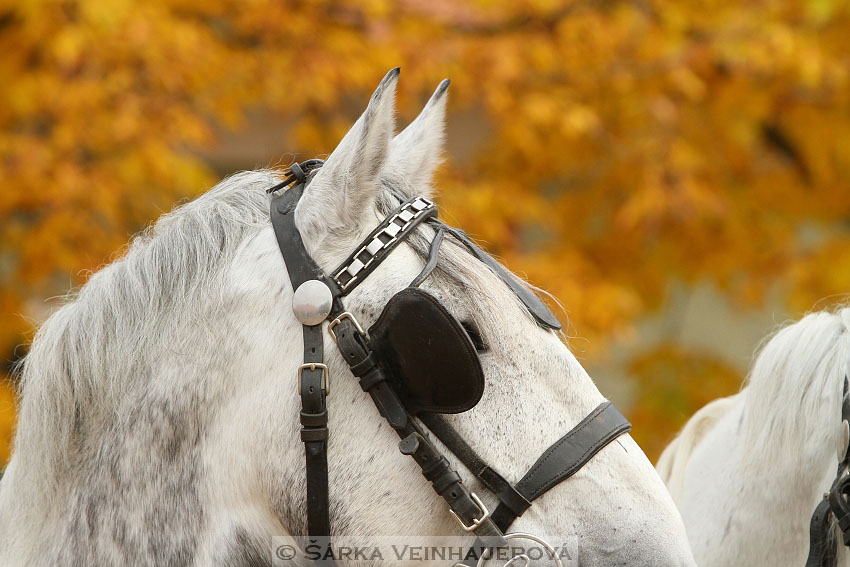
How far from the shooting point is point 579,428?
165cm

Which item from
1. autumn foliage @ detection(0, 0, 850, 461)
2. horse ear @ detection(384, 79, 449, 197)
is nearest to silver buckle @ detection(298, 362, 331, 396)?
horse ear @ detection(384, 79, 449, 197)

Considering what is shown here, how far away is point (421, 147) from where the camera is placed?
2008 millimetres

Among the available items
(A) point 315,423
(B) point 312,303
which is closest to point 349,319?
(B) point 312,303

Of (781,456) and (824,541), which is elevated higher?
(781,456)

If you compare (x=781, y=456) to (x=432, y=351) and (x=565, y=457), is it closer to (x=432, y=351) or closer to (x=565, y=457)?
(x=565, y=457)

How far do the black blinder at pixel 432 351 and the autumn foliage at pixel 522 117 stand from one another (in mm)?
3183

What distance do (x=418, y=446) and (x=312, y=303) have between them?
1.07ft

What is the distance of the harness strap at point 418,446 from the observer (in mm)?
1601

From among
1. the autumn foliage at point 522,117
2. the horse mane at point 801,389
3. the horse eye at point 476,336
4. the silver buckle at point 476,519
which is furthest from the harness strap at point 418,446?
the autumn foliage at point 522,117

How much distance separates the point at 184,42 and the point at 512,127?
1845 mm

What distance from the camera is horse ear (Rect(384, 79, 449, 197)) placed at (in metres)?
1.96

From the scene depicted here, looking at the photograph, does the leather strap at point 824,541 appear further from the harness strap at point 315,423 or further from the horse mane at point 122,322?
the horse mane at point 122,322

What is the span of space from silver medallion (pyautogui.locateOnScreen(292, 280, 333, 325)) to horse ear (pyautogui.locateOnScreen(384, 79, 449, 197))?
0.38 m

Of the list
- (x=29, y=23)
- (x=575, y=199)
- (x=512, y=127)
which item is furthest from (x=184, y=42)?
(x=575, y=199)
